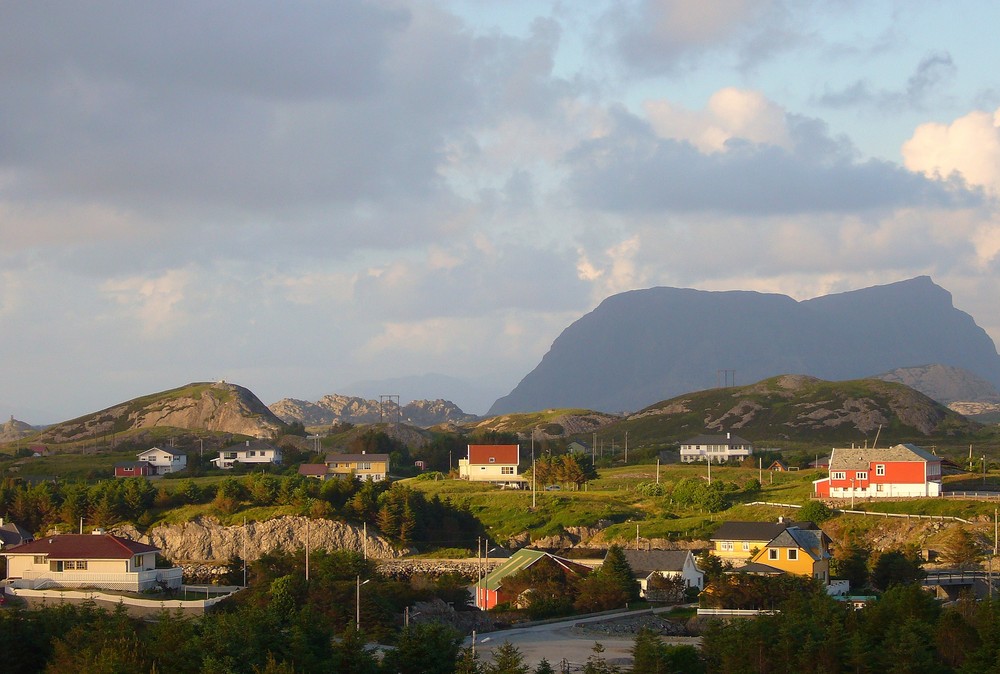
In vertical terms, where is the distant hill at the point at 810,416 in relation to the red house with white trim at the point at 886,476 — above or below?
above

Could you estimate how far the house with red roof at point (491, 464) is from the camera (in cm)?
10219

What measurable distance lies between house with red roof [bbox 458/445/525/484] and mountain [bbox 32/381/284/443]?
203 feet

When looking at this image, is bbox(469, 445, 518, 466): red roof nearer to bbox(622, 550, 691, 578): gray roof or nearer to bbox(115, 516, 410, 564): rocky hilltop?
bbox(115, 516, 410, 564): rocky hilltop

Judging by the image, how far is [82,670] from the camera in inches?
1373

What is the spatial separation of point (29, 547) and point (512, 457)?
159 feet

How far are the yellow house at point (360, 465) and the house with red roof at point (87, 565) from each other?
42.2 meters

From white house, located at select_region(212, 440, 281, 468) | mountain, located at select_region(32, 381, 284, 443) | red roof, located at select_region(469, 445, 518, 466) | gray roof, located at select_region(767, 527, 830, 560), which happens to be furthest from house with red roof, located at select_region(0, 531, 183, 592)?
mountain, located at select_region(32, 381, 284, 443)

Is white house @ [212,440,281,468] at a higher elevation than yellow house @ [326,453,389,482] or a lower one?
higher

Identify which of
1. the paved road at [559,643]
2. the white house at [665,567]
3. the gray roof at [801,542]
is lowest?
the paved road at [559,643]

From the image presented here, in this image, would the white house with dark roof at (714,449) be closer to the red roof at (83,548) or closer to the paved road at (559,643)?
the paved road at (559,643)

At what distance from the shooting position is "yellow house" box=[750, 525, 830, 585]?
60844 millimetres

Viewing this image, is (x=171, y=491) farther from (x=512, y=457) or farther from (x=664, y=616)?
(x=664, y=616)

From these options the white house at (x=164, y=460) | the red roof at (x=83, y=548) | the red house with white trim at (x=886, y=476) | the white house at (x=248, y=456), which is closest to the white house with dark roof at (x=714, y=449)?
the red house with white trim at (x=886, y=476)

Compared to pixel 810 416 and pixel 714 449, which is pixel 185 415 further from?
pixel 810 416
